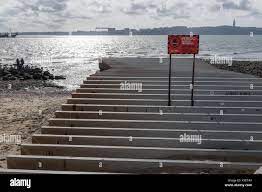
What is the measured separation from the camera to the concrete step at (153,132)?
35.1ft

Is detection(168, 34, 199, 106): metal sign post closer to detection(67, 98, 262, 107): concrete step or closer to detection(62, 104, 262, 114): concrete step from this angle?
detection(62, 104, 262, 114): concrete step

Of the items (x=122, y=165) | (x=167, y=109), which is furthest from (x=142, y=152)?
(x=167, y=109)

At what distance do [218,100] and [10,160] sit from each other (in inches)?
331

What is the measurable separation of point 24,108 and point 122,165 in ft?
51.4

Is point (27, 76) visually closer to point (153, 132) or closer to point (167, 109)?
point (167, 109)

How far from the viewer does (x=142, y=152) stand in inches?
370

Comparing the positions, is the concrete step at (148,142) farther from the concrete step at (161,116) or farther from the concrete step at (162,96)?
the concrete step at (162,96)

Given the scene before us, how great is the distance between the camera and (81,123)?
471 inches

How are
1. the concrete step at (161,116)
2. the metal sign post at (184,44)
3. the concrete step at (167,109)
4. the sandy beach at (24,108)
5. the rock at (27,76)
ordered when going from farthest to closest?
1. the rock at (27,76)
2. the sandy beach at (24,108)
3. the concrete step at (167,109)
4. the concrete step at (161,116)
5. the metal sign post at (184,44)

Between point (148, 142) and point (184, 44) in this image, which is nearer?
point (148, 142)

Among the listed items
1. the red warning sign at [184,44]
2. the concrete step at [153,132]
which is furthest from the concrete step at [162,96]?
the concrete step at [153,132]

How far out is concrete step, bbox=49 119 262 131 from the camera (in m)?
11.5

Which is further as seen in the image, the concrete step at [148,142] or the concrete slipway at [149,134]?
the concrete step at [148,142]
